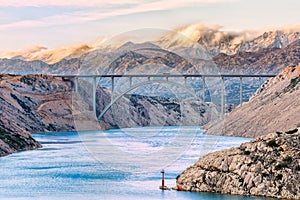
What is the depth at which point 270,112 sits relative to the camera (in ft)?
358

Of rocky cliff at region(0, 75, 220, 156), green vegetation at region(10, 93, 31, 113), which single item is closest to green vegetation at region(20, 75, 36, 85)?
rocky cliff at region(0, 75, 220, 156)

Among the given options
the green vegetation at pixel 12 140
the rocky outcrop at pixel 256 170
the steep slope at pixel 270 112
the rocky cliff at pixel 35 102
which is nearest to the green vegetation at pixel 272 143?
the rocky outcrop at pixel 256 170

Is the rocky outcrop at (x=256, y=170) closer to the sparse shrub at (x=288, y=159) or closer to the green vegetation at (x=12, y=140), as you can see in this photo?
the sparse shrub at (x=288, y=159)

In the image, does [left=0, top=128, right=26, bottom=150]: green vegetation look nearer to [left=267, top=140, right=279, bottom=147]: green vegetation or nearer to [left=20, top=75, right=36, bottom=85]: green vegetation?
[left=267, top=140, right=279, bottom=147]: green vegetation

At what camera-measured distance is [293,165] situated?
45.8m

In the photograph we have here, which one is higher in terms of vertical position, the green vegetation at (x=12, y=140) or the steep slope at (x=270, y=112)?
the green vegetation at (x=12, y=140)

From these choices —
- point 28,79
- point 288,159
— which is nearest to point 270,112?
point 28,79

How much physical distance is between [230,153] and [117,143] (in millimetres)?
49831

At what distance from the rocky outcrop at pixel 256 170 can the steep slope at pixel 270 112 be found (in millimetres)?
49094

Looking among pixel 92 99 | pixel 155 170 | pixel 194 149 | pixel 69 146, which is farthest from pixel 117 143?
pixel 92 99

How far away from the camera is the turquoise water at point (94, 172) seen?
51.7 m

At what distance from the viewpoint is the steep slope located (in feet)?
338

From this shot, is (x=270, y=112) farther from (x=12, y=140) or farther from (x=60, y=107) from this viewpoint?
(x=60, y=107)

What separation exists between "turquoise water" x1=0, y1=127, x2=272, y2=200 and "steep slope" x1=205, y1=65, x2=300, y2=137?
13427mm
